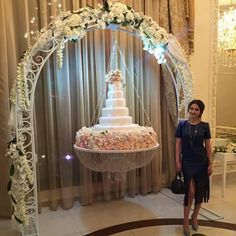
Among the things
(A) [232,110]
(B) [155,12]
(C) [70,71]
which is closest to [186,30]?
(B) [155,12]

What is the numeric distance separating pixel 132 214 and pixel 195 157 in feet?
3.79

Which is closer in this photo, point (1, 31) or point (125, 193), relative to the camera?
point (1, 31)

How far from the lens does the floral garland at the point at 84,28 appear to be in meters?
2.99

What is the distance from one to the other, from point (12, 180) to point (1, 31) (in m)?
1.66

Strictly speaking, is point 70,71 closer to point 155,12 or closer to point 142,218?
point 155,12

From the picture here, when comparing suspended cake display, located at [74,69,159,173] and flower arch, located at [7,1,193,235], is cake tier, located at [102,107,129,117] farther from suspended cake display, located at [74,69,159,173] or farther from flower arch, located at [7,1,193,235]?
flower arch, located at [7,1,193,235]

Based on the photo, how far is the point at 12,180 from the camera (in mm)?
3072

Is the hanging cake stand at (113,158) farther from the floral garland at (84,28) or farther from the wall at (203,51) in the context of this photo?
the wall at (203,51)

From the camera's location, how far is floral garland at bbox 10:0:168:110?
2994mm

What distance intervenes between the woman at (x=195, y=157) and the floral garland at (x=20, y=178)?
160cm

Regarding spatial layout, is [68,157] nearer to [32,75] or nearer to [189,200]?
[32,75]

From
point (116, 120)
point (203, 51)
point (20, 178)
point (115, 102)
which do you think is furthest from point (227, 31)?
point (20, 178)

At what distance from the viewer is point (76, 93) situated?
13.1 feet

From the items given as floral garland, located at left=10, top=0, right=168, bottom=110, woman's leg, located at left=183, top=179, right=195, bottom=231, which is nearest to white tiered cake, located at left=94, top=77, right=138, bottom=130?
floral garland, located at left=10, top=0, right=168, bottom=110
